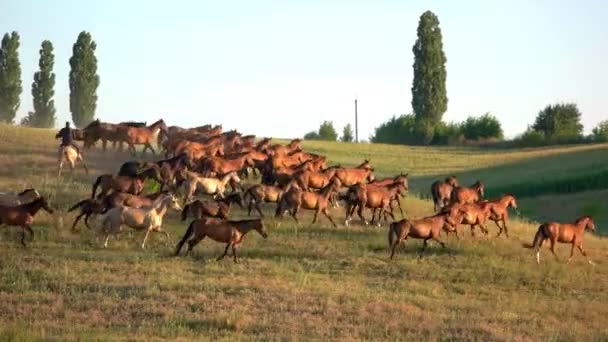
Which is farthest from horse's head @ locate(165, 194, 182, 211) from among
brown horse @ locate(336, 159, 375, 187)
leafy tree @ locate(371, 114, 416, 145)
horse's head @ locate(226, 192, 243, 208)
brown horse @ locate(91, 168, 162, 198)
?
leafy tree @ locate(371, 114, 416, 145)

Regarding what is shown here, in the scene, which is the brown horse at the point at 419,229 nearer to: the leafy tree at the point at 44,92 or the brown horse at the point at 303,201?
the brown horse at the point at 303,201

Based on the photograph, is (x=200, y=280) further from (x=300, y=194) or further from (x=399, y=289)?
(x=300, y=194)

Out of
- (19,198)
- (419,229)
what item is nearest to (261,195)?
(419,229)

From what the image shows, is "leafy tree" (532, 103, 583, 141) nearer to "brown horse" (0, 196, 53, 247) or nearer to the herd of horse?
the herd of horse

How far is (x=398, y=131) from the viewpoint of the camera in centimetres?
9594

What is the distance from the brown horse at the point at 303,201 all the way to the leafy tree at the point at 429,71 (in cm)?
5547

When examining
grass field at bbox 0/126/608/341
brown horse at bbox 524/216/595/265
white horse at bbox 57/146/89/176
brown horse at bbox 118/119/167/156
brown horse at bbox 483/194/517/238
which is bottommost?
grass field at bbox 0/126/608/341

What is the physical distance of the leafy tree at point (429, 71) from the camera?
7975 centimetres

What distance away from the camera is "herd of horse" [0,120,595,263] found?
2177 centimetres

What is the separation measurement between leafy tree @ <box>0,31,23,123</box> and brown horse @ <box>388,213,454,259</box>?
59.6m

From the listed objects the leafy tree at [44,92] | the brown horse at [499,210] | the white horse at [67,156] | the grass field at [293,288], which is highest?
the leafy tree at [44,92]

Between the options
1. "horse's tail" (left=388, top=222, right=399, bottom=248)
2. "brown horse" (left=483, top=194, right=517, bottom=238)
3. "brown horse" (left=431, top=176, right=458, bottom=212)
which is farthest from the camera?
"brown horse" (left=431, top=176, right=458, bottom=212)

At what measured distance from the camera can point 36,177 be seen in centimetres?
3016

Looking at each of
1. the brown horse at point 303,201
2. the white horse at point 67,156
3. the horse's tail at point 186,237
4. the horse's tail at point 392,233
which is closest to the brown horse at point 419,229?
the horse's tail at point 392,233
